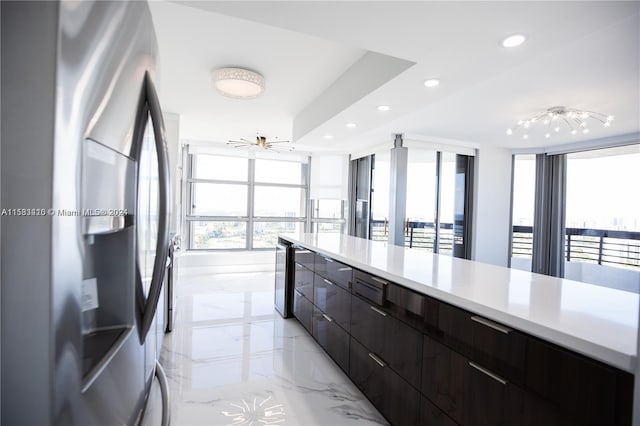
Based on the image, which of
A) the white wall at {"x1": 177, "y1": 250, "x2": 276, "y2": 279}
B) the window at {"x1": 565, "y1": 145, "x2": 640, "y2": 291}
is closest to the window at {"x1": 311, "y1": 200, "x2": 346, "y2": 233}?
the white wall at {"x1": 177, "y1": 250, "x2": 276, "y2": 279}

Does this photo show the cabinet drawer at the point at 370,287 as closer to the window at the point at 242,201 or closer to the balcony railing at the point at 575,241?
the balcony railing at the point at 575,241

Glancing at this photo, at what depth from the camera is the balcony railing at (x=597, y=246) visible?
465cm

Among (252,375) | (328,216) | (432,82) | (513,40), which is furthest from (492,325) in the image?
(328,216)

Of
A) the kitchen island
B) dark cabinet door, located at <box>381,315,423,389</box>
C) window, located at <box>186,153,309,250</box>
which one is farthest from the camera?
window, located at <box>186,153,309,250</box>

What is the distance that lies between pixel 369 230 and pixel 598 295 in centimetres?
486

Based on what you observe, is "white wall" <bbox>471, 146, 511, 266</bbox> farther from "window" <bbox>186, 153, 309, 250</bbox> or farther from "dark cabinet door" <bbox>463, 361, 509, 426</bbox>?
"dark cabinet door" <bbox>463, 361, 509, 426</bbox>

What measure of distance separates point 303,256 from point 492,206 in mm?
4141

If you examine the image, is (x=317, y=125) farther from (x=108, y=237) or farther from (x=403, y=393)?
(x=108, y=237)

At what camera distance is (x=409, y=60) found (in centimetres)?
211

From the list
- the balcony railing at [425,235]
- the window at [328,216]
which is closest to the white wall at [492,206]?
the balcony railing at [425,235]

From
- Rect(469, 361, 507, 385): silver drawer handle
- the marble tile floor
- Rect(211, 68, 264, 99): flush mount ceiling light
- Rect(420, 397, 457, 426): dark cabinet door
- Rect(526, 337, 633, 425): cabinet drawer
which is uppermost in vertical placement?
Rect(211, 68, 264, 99): flush mount ceiling light

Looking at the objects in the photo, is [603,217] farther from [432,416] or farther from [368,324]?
[432,416]

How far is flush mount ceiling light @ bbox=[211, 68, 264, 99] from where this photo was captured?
9.16 feet

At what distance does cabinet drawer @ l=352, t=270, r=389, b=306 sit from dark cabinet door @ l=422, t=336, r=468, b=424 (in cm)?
37
